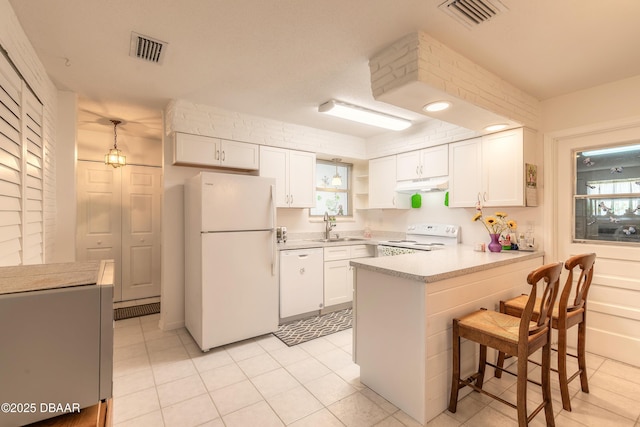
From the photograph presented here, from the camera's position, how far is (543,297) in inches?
69.1

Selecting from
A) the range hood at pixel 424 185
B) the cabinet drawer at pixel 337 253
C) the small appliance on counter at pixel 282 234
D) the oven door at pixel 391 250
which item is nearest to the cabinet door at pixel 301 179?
the small appliance on counter at pixel 282 234

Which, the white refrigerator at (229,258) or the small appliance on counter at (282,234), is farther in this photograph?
the small appliance on counter at (282,234)

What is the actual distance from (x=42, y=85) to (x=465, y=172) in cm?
402

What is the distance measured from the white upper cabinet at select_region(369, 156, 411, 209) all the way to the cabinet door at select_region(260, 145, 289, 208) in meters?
1.40

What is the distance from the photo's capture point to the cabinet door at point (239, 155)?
3398 mm

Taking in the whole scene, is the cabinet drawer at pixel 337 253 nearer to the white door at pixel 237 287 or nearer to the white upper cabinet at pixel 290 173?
the white upper cabinet at pixel 290 173

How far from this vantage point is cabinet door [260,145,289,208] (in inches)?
145

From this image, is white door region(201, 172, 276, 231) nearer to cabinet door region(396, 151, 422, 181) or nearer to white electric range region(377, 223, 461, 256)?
white electric range region(377, 223, 461, 256)

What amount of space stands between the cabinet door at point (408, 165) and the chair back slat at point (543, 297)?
229cm

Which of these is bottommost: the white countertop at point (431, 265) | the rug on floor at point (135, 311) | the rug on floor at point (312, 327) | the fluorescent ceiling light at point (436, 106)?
the rug on floor at point (312, 327)

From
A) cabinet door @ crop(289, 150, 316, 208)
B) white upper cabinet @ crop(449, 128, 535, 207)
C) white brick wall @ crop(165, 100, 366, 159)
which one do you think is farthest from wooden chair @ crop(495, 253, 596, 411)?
white brick wall @ crop(165, 100, 366, 159)

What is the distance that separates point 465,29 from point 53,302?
2.39 metres

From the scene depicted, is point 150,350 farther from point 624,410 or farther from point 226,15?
point 624,410

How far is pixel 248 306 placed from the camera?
3.05 meters
